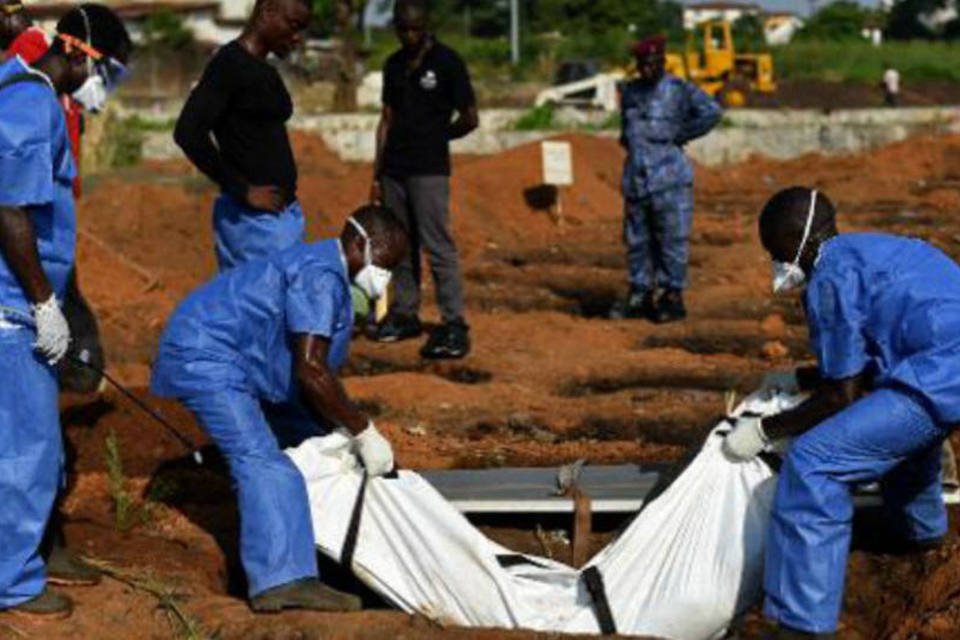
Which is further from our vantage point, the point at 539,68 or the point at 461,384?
the point at 539,68

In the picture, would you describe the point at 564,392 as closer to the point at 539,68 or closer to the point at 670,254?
the point at 670,254

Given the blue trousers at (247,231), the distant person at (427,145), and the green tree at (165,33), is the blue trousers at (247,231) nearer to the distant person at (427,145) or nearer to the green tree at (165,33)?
the distant person at (427,145)

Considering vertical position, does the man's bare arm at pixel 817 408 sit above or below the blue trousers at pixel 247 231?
below

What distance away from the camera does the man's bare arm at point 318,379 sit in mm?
5297

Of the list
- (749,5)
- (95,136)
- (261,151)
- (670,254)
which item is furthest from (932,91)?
(749,5)

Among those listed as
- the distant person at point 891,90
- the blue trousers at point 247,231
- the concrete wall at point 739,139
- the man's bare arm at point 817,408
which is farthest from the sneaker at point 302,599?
the distant person at point 891,90

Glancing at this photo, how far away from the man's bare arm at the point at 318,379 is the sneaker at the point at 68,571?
103 centimetres

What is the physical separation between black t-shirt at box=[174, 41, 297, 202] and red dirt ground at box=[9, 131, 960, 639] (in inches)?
51.1

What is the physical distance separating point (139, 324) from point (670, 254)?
3701 millimetres

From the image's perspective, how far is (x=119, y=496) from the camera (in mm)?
6469

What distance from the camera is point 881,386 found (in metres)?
4.97

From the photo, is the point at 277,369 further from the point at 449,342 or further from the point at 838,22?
Result: the point at 838,22

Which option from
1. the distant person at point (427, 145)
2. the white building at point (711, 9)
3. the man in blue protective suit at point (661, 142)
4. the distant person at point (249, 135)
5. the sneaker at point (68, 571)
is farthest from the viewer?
the white building at point (711, 9)

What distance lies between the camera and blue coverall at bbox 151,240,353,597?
17.5ft
